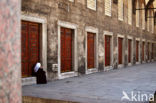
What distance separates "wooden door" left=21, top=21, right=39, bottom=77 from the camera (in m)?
9.06

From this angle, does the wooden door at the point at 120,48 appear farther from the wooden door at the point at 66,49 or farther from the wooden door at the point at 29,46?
the wooden door at the point at 29,46

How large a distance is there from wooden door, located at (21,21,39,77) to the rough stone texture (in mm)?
7600

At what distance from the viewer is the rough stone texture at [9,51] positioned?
1.47 meters

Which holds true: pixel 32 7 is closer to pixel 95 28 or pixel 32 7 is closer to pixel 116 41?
pixel 95 28

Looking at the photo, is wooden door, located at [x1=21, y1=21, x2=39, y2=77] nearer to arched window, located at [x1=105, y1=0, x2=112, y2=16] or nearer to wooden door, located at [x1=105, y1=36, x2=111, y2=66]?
wooden door, located at [x1=105, y1=36, x2=111, y2=66]

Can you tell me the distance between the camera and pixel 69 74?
11.7 meters

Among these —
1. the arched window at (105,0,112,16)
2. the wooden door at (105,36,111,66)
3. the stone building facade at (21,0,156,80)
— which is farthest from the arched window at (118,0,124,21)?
the wooden door at (105,36,111,66)

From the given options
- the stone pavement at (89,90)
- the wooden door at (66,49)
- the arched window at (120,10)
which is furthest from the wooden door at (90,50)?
the arched window at (120,10)

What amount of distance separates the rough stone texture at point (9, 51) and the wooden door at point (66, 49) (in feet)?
32.5

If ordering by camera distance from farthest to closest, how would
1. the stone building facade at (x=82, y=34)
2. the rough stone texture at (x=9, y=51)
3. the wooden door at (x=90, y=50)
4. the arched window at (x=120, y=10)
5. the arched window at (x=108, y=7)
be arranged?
1. the arched window at (x=120, y=10)
2. the arched window at (x=108, y=7)
3. the wooden door at (x=90, y=50)
4. the stone building facade at (x=82, y=34)
5. the rough stone texture at (x=9, y=51)

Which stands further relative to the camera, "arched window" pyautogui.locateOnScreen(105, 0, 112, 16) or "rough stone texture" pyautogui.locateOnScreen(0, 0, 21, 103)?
"arched window" pyautogui.locateOnScreen(105, 0, 112, 16)

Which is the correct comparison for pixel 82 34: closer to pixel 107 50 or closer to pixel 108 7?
pixel 107 50

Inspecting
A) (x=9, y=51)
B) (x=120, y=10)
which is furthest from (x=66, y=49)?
(x=9, y=51)

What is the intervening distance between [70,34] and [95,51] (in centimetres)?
312
